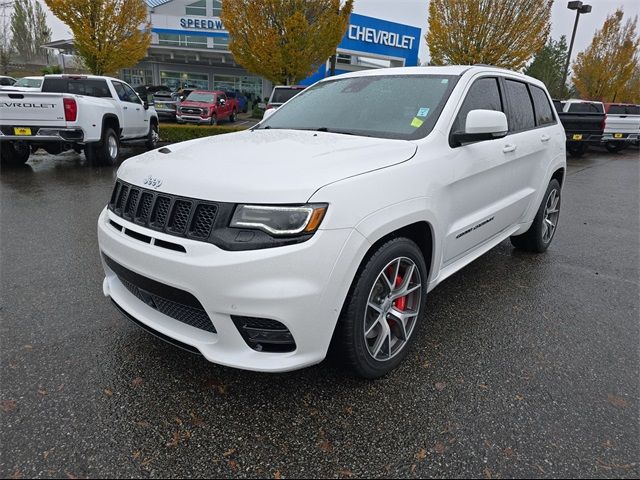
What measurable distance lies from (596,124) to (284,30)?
12.0 m

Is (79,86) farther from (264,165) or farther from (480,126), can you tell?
(480,126)

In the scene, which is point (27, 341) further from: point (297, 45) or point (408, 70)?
point (297, 45)

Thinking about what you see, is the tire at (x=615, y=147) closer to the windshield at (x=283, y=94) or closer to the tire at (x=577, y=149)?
the tire at (x=577, y=149)

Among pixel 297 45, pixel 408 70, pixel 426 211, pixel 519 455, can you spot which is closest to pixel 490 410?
pixel 519 455

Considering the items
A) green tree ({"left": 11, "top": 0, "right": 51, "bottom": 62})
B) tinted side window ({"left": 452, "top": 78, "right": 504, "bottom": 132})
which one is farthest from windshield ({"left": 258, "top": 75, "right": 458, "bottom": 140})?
green tree ({"left": 11, "top": 0, "right": 51, "bottom": 62})

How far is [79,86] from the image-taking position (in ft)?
33.3

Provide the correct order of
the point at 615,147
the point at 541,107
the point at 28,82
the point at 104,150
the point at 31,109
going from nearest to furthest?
the point at 541,107, the point at 31,109, the point at 104,150, the point at 615,147, the point at 28,82

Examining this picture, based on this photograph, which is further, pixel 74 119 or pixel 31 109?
pixel 74 119

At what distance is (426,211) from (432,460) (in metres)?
1.29

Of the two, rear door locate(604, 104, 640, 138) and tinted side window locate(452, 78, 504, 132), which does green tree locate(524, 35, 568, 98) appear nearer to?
rear door locate(604, 104, 640, 138)

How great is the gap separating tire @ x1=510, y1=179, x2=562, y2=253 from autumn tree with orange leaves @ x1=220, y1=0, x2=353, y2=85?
1512cm

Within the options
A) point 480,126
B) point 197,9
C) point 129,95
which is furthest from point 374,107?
point 197,9

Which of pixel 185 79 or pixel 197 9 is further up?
pixel 197 9

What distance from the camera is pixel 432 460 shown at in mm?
1984
